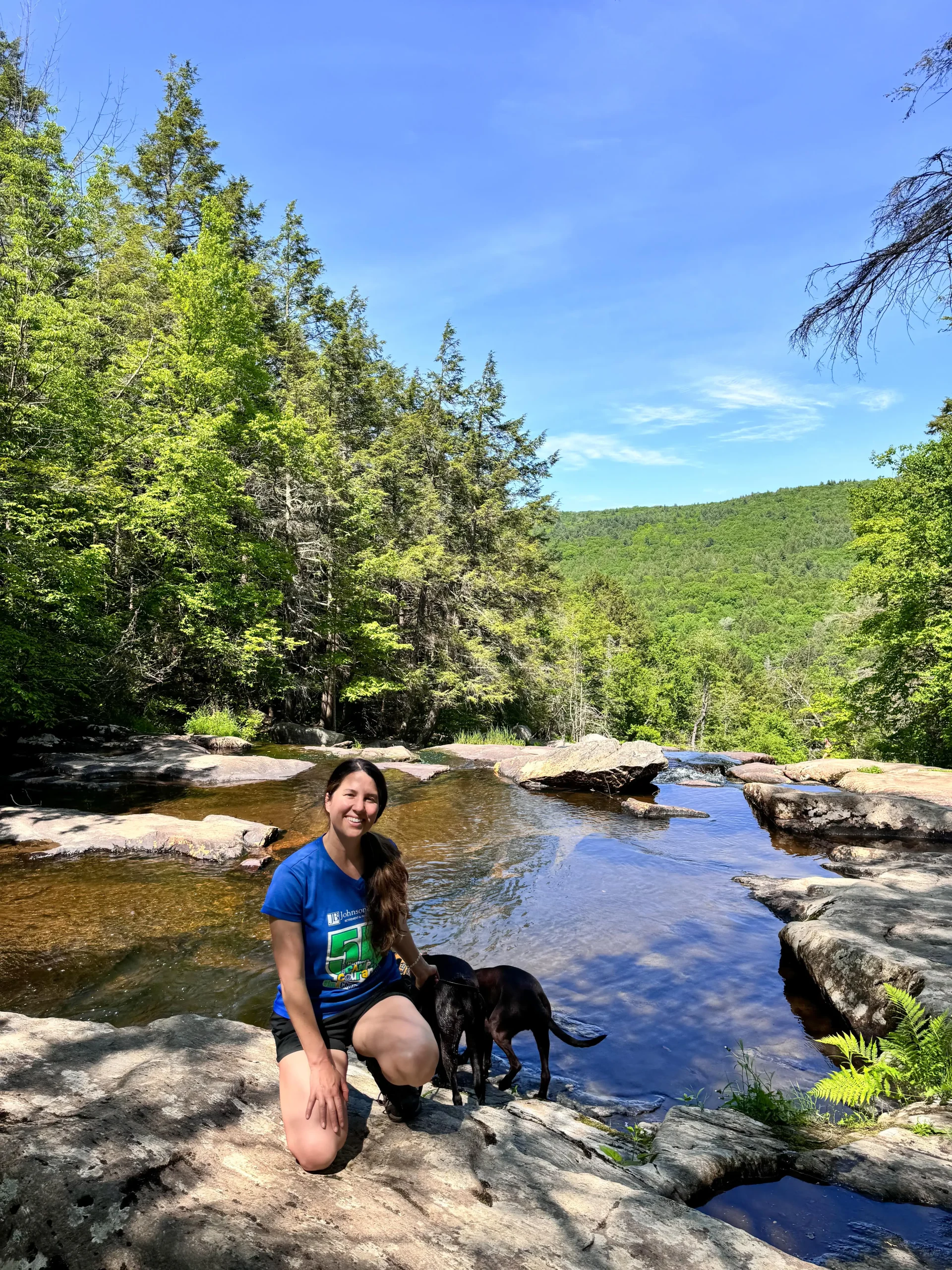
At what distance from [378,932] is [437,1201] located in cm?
94

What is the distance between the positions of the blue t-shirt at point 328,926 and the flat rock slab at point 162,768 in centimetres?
1184

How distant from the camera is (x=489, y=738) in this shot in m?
28.3

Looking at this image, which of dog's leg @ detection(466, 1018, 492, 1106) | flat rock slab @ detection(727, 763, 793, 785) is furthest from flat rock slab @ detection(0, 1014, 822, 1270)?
flat rock slab @ detection(727, 763, 793, 785)

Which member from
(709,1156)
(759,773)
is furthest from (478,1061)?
(759,773)

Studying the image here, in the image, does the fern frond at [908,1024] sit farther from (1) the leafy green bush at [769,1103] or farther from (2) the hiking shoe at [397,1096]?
(2) the hiking shoe at [397,1096]

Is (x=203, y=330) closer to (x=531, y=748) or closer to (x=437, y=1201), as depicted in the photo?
(x=531, y=748)

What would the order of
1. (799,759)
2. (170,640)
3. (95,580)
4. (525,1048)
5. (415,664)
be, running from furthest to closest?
1. (799,759)
2. (415,664)
3. (170,640)
4. (95,580)
5. (525,1048)

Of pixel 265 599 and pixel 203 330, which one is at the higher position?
pixel 203 330

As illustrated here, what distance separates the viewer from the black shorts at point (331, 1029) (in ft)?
8.85

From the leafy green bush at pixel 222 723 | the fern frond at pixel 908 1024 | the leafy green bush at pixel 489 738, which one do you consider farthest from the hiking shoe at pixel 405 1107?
the leafy green bush at pixel 489 738

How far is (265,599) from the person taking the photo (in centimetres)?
2095

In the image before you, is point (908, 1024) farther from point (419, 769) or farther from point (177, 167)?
point (177, 167)

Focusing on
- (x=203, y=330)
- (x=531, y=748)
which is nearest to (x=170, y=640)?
(x=203, y=330)

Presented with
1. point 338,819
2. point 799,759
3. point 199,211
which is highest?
point 199,211
